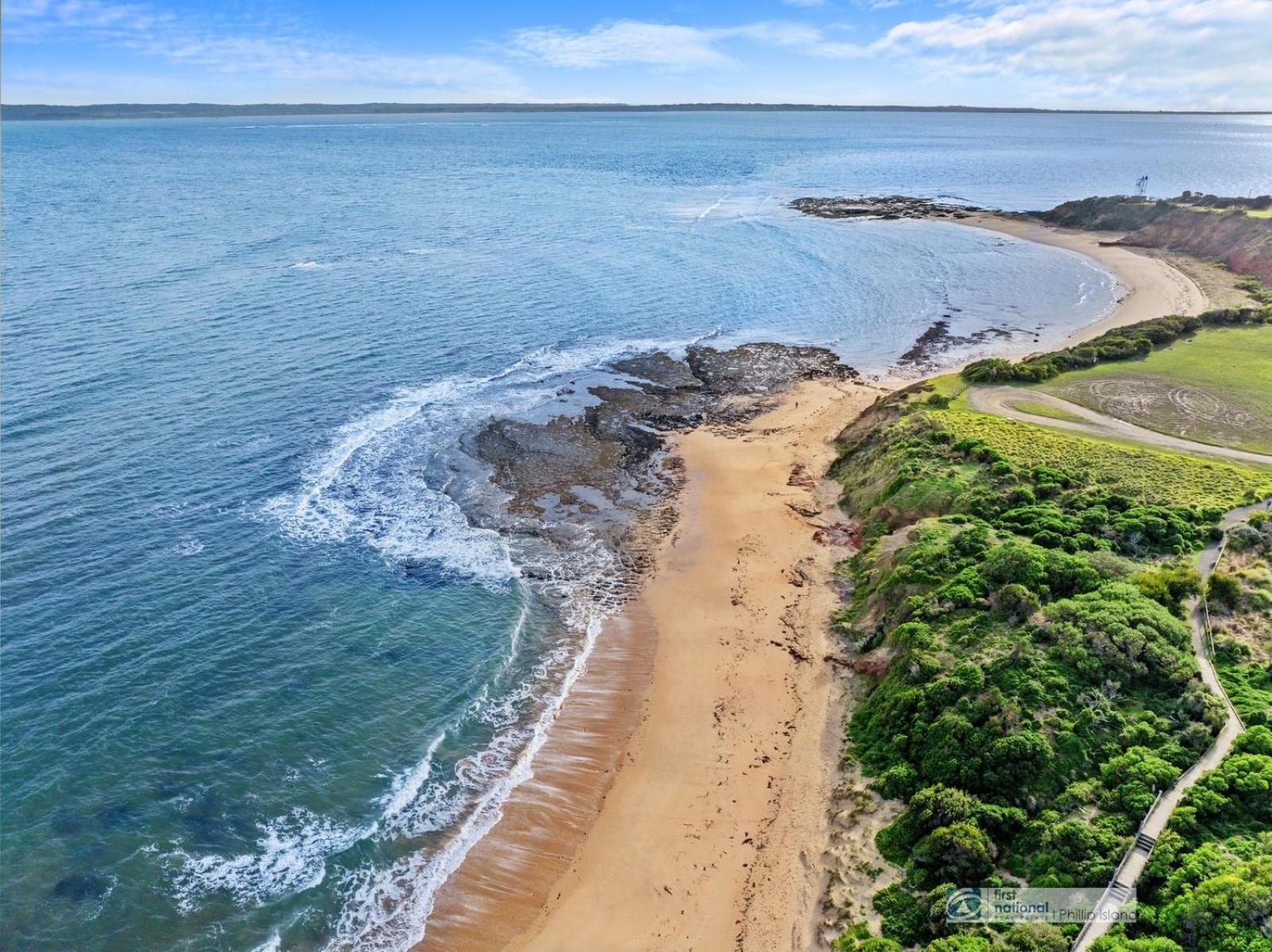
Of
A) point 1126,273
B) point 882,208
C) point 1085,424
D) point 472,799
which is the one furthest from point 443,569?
point 882,208

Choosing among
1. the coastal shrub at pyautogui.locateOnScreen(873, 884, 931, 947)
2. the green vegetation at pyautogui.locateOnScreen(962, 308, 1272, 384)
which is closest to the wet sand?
the green vegetation at pyautogui.locateOnScreen(962, 308, 1272, 384)

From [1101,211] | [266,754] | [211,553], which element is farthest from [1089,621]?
[1101,211]

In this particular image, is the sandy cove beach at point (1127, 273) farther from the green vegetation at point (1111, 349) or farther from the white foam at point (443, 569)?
the white foam at point (443, 569)

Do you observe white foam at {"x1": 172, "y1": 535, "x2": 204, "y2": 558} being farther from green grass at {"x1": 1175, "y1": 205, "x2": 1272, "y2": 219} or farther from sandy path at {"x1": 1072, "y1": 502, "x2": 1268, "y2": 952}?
green grass at {"x1": 1175, "y1": 205, "x2": 1272, "y2": 219}

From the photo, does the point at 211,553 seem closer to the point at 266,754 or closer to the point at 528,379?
the point at 266,754

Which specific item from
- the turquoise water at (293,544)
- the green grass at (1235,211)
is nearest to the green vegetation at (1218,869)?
the turquoise water at (293,544)

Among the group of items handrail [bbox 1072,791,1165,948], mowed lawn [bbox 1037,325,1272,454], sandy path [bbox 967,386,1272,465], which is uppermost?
mowed lawn [bbox 1037,325,1272,454]
